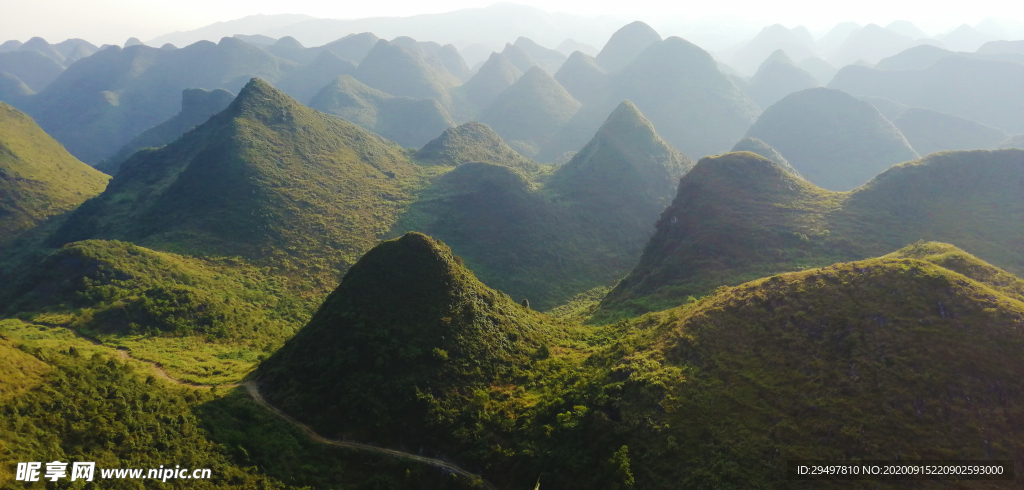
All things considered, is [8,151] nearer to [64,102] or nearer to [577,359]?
[577,359]

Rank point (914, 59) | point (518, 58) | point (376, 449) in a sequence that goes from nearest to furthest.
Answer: point (376, 449), point (914, 59), point (518, 58)

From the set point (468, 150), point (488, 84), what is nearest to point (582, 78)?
point (488, 84)

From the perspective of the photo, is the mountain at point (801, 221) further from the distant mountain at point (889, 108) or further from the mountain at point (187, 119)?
the mountain at point (187, 119)

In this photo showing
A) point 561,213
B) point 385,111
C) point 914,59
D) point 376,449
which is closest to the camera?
point 376,449


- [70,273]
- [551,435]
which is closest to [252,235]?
[70,273]

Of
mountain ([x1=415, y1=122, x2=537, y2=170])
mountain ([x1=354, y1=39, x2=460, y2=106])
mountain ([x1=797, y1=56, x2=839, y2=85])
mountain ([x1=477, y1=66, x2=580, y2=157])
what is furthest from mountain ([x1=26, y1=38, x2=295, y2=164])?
mountain ([x1=797, y1=56, x2=839, y2=85])

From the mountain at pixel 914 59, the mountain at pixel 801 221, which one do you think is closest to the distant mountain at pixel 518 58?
the mountain at pixel 914 59

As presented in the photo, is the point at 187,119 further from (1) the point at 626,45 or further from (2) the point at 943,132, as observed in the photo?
(2) the point at 943,132
